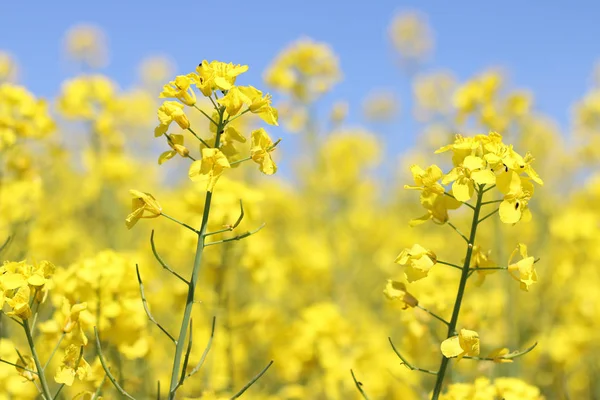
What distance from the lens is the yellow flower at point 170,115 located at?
1.68 meters

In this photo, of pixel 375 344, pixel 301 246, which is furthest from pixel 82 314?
pixel 301 246

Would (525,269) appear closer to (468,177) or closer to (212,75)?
(468,177)

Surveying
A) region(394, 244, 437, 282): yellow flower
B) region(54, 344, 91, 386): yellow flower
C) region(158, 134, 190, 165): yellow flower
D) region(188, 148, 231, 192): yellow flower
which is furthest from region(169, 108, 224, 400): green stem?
region(394, 244, 437, 282): yellow flower

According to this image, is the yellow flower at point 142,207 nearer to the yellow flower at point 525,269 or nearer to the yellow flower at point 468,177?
the yellow flower at point 468,177

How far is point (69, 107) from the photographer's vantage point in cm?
470

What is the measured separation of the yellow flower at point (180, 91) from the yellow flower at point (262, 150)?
21 centimetres

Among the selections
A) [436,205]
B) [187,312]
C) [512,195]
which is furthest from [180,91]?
[512,195]

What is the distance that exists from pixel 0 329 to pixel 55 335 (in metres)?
0.36

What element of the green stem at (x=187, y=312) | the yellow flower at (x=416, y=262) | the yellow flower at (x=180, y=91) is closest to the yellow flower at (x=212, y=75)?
the yellow flower at (x=180, y=91)

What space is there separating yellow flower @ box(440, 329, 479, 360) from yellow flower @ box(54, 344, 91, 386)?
959mm

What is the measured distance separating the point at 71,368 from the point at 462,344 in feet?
3.45

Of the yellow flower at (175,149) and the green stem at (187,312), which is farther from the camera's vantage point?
the yellow flower at (175,149)

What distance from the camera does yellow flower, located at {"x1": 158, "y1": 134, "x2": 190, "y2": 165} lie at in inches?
66.0

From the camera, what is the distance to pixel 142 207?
5.43 ft
